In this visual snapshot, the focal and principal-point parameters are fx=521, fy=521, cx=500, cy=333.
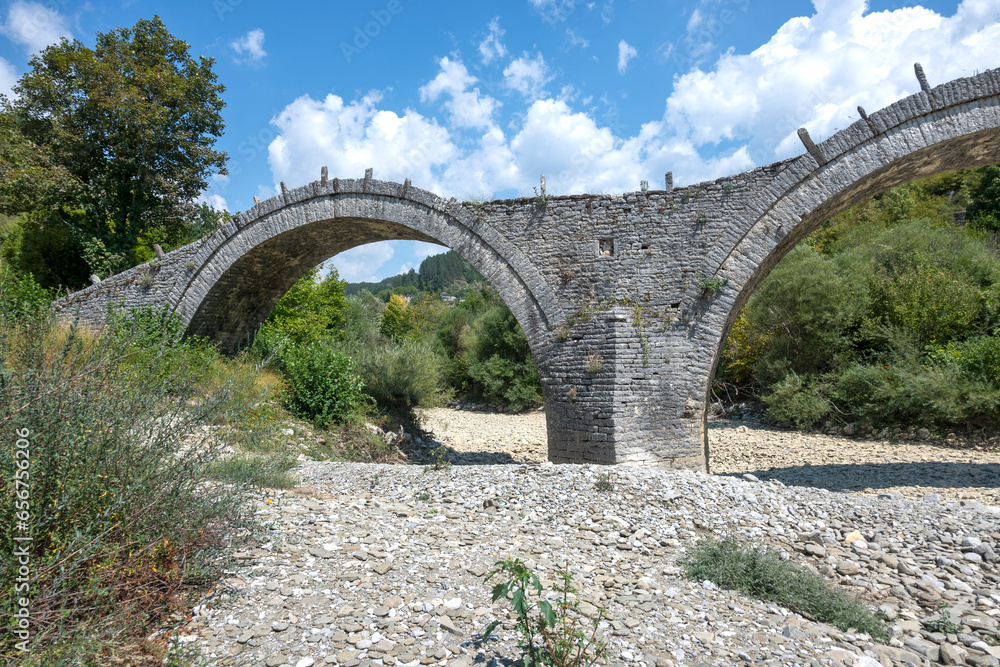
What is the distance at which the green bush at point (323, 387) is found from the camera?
9.37 metres

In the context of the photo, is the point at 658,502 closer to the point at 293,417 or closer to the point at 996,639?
the point at 996,639

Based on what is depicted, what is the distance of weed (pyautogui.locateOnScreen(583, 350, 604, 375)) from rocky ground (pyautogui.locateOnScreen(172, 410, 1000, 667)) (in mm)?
1832

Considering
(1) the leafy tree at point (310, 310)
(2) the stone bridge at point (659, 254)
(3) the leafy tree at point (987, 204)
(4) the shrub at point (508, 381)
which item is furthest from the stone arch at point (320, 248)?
(3) the leafy tree at point (987, 204)

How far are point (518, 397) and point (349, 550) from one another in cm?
1592

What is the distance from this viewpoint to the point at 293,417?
9203 millimetres

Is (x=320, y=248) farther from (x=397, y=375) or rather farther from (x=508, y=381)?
(x=508, y=381)

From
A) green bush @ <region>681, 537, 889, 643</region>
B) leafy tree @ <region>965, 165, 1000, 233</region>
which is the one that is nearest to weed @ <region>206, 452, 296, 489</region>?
green bush @ <region>681, 537, 889, 643</region>

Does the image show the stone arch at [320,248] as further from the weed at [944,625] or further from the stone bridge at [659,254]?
the weed at [944,625]

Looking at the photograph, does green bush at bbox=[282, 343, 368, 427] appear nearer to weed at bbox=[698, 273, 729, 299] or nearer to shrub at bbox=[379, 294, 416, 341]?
weed at bbox=[698, 273, 729, 299]

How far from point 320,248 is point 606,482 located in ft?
26.6

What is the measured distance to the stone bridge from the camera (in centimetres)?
628

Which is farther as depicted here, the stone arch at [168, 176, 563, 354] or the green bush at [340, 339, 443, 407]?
the green bush at [340, 339, 443, 407]

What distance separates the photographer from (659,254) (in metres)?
7.23

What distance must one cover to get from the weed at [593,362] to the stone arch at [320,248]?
2.28 ft
